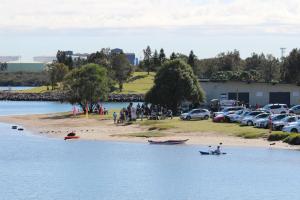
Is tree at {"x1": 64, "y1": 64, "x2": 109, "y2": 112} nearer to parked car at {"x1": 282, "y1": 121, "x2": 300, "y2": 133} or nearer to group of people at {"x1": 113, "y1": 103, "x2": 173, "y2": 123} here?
group of people at {"x1": 113, "y1": 103, "x2": 173, "y2": 123}

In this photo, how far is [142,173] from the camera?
57.0m

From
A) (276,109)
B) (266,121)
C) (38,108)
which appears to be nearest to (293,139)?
(266,121)

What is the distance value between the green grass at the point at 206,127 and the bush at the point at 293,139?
387 centimetres

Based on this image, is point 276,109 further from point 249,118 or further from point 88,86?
point 88,86

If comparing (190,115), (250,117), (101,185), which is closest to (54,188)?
(101,185)

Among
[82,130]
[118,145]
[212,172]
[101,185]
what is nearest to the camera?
[101,185]

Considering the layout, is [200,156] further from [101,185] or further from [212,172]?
[101,185]

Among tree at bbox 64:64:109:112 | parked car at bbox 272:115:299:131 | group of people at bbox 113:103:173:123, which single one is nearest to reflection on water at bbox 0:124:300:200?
parked car at bbox 272:115:299:131

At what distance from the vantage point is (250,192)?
4866 cm

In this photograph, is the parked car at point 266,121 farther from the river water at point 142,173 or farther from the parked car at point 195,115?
the parked car at point 195,115

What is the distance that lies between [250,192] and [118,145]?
26933 mm

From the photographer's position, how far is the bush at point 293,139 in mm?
66438

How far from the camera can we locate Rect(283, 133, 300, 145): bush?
6644 centimetres

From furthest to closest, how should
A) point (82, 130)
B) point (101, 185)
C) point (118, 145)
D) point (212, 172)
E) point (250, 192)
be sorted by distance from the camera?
point (82, 130) < point (118, 145) < point (212, 172) < point (101, 185) < point (250, 192)
